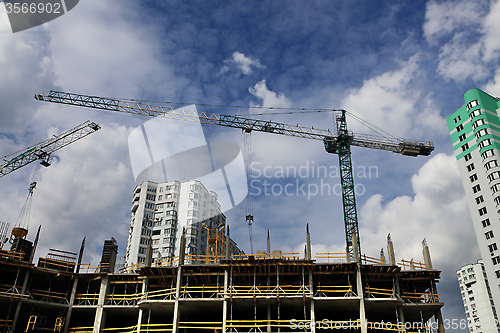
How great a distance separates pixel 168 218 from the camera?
103812mm

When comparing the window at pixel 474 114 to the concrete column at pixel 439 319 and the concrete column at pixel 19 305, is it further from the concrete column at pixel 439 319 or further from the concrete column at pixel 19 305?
the concrete column at pixel 19 305

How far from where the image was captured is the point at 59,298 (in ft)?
142

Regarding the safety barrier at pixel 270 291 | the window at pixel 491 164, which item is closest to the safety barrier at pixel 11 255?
the safety barrier at pixel 270 291

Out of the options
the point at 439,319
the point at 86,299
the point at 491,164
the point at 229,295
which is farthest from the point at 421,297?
the point at 491,164

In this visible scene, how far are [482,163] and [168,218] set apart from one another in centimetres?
7635

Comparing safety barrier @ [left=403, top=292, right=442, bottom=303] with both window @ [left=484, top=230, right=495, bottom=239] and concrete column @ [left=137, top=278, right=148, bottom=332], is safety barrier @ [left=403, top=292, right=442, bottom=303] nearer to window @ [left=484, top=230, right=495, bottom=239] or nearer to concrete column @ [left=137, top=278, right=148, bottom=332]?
concrete column @ [left=137, top=278, right=148, bottom=332]

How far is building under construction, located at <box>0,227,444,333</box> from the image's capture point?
A: 3803 centimetres

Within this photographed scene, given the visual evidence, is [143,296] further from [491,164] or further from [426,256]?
[491,164]

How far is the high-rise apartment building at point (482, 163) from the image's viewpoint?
73.4m

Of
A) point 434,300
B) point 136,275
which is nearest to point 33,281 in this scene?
point 136,275

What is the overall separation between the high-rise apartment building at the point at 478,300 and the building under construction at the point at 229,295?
232ft

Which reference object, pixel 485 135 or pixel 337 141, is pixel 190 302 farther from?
pixel 485 135

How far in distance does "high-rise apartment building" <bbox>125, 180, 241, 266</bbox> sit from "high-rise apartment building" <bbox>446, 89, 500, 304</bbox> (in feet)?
204

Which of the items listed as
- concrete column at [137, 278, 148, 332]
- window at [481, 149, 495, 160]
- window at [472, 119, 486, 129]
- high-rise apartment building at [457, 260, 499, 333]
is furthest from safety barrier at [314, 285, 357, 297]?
high-rise apartment building at [457, 260, 499, 333]
